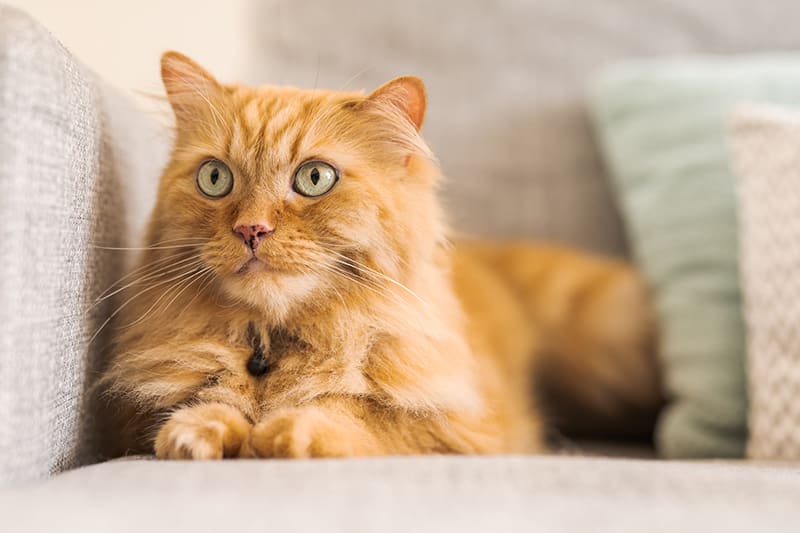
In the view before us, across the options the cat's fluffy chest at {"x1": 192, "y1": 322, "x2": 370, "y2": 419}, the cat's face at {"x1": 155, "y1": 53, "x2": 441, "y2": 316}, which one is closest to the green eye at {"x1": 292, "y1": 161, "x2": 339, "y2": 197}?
the cat's face at {"x1": 155, "y1": 53, "x2": 441, "y2": 316}

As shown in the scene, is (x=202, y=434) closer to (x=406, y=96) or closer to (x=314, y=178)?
(x=314, y=178)

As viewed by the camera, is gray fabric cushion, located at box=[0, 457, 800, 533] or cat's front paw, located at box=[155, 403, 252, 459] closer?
gray fabric cushion, located at box=[0, 457, 800, 533]

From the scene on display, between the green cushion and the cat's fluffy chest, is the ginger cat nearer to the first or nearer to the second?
the cat's fluffy chest

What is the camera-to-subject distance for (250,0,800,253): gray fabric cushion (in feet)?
6.59

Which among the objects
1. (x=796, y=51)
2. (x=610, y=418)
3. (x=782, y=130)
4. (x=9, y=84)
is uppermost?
(x=796, y=51)

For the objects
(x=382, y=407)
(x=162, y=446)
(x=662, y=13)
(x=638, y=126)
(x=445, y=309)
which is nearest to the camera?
(x=162, y=446)

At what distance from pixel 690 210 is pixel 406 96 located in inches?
34.6

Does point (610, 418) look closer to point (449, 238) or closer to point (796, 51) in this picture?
point (449, 238)

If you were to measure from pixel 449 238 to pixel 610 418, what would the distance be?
0.84 m

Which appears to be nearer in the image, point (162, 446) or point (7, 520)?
point (7, 520)

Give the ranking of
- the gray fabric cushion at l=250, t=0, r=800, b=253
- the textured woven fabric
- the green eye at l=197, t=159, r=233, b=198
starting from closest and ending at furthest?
1. the green eye at l=197, t=159, r=233, b=198
2. the textured woven fabric
3. the gray fabric cushion at l=250, t=0, r=800, b=253

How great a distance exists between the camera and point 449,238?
141 centimetres

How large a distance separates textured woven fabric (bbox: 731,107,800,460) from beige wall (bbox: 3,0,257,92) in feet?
5.13

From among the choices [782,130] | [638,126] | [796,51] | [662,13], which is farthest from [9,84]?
[796,51]
